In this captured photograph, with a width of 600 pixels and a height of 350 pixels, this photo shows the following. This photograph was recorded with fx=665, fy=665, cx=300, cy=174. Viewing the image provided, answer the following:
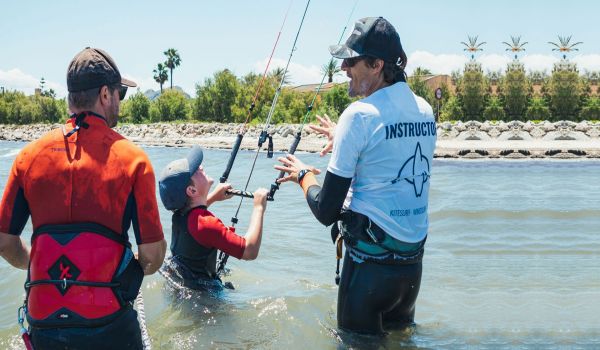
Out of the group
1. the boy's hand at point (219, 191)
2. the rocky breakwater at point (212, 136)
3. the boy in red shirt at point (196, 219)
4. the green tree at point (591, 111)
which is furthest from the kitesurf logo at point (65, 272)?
the green tree at point (591, 111)

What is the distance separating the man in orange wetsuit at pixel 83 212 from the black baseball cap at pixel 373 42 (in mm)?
1394

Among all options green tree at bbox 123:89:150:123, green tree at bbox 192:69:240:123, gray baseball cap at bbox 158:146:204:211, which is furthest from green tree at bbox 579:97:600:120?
green tree at bbox 123:89:150:123

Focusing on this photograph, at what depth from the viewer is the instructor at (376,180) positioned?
11.8 feet

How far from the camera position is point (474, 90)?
A: 47156mm

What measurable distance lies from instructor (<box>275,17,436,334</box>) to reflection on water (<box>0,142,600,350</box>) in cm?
36

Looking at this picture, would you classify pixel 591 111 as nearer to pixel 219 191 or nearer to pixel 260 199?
pixel 219 191

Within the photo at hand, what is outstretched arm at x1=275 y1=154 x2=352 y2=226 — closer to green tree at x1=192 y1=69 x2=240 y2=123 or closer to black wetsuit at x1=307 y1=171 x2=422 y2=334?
black wetsuit at x1=307 y1=171 x2=422 y2=334

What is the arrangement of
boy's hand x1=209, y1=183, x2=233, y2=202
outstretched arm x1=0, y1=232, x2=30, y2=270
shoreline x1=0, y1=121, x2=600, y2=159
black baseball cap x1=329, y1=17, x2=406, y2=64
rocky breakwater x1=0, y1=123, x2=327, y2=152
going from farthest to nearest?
rocky breakwater x1=0, y1=123, x2=327, y2=152
shoreline x1=0, y1=121, x2=600, y2=159
boy's hand x1=209, y1=183, x2=233, y2=202
black baseball cap x1=329, y1=17, x2=406, y2=64
outstretched arm x1=0, y1=232, x2=30, y2=270

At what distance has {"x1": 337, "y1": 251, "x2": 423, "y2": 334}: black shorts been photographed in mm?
3836

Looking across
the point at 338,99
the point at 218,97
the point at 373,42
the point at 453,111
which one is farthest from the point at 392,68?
the point at 218,97

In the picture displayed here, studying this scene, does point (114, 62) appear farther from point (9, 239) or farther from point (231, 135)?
point (231, 135)

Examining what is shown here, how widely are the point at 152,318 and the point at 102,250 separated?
122 inches

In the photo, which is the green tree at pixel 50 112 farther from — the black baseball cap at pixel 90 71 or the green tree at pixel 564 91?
the black baseball cap at pixel 90 71

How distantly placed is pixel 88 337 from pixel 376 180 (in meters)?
1.73
